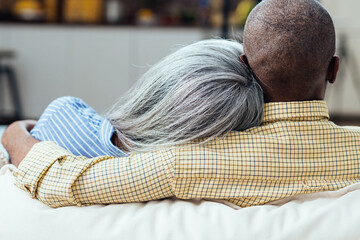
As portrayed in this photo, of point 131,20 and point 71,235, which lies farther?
point 131,20

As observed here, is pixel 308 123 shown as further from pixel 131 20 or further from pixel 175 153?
pixel 131 20

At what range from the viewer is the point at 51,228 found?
0.88m

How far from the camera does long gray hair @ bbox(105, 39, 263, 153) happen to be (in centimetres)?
91

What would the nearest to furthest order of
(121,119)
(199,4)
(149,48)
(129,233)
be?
(129,233) < (121,119) < (149,48) < (199,4)

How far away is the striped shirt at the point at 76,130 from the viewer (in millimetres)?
1050

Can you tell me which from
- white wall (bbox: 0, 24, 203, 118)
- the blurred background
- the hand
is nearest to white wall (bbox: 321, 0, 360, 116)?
the blurred background

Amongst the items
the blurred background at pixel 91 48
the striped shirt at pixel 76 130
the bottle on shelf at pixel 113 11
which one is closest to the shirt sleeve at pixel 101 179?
the striped shirt at pixel 76 130

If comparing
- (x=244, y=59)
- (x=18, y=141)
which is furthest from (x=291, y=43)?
(x=18, y=141)

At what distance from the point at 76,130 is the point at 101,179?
0.73 feet

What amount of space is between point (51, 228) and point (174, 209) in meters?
0.21

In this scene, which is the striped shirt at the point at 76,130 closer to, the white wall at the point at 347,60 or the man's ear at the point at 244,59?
the man's ear at the point at 244,59

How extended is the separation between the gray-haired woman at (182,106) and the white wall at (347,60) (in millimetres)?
4240

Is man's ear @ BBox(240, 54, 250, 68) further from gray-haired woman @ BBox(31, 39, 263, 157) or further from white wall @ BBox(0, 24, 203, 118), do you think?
white wall @ BBox(0, 24, 203, 118)

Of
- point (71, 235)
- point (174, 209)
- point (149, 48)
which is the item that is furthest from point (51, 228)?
point (149, 48)
